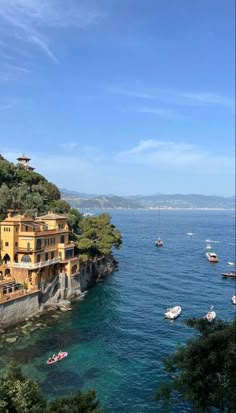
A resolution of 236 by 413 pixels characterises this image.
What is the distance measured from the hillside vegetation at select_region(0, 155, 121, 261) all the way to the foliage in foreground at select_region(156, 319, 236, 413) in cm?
4392

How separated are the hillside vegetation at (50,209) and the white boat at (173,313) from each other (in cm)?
1571

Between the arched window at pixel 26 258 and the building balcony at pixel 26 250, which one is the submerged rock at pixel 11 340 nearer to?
the arched window at pixel 26 258

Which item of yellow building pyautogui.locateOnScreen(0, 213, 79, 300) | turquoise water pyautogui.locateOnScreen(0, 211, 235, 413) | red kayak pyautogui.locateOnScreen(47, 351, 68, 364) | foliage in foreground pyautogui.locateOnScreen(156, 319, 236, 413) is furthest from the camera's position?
yellow building pyautogui.locateOnScreen(0, 213, 79, 300)

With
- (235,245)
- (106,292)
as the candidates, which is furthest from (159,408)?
(235,245)

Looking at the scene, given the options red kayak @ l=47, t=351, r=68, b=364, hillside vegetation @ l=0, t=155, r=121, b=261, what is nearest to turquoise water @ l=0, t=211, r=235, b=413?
red kayak @ l=47, t=351, r=68, b=364

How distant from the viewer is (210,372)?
57.8ft

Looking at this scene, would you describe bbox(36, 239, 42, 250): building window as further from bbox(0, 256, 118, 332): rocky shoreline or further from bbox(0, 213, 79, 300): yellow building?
bbox(0, 256, 118, 332): rocky shoreline

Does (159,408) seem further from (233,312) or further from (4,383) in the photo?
(233,312)

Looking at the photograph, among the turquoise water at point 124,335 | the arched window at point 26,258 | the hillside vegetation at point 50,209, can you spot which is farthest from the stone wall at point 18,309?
the hillside vegetation at point 50,209

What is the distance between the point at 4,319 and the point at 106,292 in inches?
860

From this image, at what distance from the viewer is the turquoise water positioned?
112ft

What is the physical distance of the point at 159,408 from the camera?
30.9 meters

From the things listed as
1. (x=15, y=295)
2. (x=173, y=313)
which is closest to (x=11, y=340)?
(x=15, y=295)

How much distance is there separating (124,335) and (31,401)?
29649 mm
